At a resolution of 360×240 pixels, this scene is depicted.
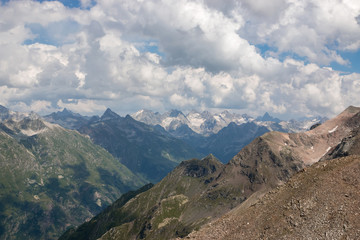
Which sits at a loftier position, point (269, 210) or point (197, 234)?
point (269, 210)

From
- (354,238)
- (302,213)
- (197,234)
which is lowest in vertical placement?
(197,234)

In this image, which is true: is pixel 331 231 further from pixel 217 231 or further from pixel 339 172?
pixel 217 231

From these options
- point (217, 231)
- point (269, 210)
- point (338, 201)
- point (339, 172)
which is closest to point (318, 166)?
point (339, 172)

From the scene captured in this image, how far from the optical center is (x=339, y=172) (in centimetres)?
9281

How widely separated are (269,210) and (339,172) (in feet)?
80.4

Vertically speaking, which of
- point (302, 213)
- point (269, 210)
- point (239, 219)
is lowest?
point (239, 219)

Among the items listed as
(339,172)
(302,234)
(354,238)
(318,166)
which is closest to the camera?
(354,238)

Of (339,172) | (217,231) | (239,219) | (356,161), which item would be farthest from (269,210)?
(356,161)

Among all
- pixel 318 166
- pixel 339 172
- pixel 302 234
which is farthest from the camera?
pixel 318 166

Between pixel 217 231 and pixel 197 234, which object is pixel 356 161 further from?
pixel 197 234

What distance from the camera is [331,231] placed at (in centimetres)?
7975

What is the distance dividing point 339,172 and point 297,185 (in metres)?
13.2

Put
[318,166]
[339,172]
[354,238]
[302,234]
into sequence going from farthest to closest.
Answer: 1. [318,166]
2. [339,172]
3. [302,234]
4. [354,238]

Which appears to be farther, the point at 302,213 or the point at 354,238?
the point at 302,213
